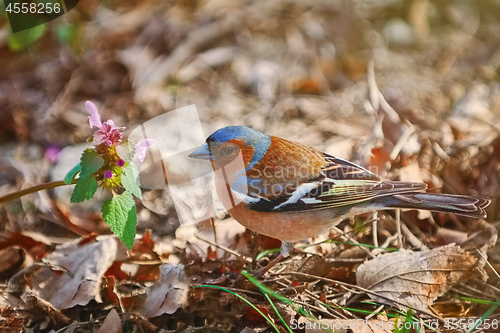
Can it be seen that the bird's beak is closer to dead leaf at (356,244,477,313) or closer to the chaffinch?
the chaffinch

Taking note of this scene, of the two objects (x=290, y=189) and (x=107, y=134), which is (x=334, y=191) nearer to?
(x=290, y=189)

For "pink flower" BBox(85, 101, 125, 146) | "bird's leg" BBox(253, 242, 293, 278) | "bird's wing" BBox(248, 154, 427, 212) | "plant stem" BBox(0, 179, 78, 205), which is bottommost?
"bird's leg" BBox(253, 242, 293, 278)

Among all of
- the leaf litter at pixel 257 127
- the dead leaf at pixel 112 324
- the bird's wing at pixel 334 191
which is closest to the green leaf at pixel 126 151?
the leaf litter at pixel 257 127

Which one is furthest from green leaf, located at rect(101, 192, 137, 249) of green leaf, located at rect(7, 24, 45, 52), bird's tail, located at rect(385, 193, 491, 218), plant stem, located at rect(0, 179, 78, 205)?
green leaf, located at rect(7, 24, 45, 52)

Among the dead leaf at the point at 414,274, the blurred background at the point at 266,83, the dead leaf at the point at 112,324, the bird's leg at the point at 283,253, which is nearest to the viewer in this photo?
the dead leaf at the point at 112,324

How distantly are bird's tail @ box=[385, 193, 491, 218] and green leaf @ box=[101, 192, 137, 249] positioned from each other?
1.61 metres

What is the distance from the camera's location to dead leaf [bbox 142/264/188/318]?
2.71 m

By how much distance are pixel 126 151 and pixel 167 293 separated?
1.00m

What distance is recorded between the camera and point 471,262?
299 centimetres

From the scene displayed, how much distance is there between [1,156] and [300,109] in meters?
3.18

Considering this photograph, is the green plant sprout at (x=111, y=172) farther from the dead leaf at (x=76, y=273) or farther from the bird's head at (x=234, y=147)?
the dead leaf at (x=76, y=273)

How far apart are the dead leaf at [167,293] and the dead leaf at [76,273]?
1.04 feet

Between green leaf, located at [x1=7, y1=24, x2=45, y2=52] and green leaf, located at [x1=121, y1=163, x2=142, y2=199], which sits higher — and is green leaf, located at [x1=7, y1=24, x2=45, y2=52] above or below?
above

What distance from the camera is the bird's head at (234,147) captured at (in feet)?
9.11
